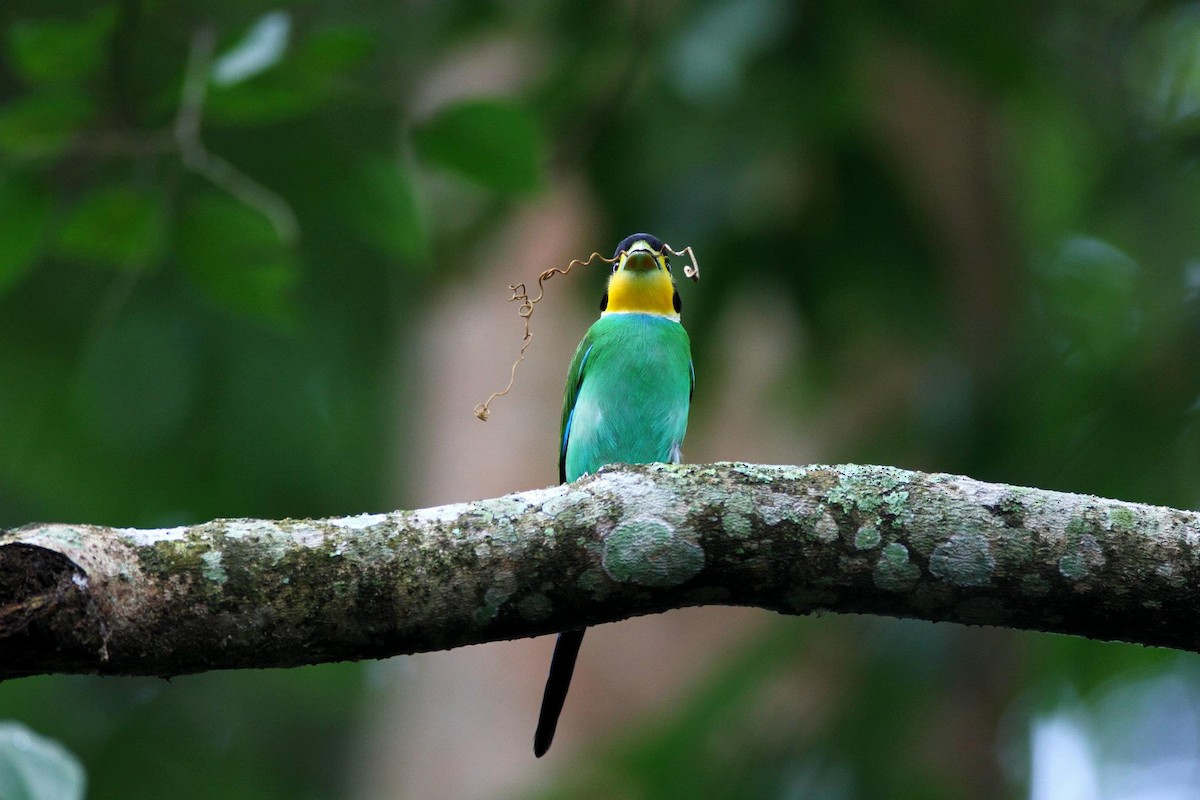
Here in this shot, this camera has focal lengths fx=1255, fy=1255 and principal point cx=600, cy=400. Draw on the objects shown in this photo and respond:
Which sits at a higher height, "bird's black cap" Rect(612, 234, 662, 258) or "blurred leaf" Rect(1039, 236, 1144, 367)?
"blurred leaf" Rect(1039, 236, 1144, 367)

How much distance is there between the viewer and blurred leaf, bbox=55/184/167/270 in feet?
9.62

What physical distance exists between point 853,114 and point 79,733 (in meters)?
6.41

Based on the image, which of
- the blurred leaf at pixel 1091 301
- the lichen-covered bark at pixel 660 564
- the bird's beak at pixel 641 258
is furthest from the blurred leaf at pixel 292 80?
the blurred leaf at pixel 1091 301

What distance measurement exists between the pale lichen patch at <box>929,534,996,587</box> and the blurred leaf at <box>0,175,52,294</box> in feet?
6.78

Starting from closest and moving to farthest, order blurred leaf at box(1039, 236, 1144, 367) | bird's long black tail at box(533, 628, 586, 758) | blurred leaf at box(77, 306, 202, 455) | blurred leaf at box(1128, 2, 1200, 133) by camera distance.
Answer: bird's long black tail at box(533, 628, 586, 758), blurred leaf at box(77, 306, 202, 455), blurred leaf at box(1039, 236, 1144, 367), blurred leaf at box(1128, 2, 1200, 133)

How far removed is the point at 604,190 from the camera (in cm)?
530

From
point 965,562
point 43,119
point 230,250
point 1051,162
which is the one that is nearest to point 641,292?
point 230,250

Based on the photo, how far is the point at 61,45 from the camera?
2.66 metres

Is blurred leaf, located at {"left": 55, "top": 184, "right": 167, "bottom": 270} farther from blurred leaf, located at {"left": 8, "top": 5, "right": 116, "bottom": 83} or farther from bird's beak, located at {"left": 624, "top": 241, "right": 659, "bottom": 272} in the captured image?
bird's beak, located at {"left": 624, "top": 241, "right": 659, "bottom": 272}

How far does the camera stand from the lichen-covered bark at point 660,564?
1.90 m

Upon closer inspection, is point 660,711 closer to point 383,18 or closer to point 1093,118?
point 1093,118

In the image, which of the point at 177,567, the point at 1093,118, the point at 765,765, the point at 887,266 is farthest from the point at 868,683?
the point at 177,567

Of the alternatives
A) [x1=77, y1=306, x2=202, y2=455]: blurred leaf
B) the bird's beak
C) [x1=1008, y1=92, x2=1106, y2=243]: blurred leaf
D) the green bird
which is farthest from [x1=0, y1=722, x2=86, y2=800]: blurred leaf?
[x1=1008, y1=92, x2=1106, y2=243]: blurred leaf

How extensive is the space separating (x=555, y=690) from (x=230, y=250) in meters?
1.29
